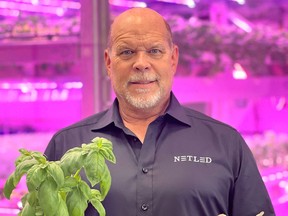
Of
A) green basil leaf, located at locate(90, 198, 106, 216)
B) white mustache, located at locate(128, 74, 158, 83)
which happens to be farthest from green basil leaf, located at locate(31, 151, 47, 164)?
white mustache, located at locate(128, 74, 158, 83)

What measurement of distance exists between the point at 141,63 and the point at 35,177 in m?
0.78

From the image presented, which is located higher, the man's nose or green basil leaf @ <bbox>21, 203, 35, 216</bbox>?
the man's nose

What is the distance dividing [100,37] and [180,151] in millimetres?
1345

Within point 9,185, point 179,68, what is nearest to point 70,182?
point 9,185

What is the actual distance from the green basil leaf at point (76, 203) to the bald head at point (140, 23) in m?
0.85

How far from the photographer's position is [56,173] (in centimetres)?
110

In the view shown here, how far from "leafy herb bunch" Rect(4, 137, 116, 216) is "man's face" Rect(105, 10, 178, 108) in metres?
0.65

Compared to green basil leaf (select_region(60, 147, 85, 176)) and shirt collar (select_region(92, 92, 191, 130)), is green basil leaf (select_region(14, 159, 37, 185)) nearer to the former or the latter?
green basil leaf (select_region(60, 147, 85, 176))

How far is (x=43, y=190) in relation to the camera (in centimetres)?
111

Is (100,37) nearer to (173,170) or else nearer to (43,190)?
(173,170)

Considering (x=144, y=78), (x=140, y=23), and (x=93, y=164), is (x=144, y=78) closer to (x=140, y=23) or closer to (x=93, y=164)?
(x=140, y=23)

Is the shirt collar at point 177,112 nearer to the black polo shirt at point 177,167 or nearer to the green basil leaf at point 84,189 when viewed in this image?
the black polo shirt at point 177,167

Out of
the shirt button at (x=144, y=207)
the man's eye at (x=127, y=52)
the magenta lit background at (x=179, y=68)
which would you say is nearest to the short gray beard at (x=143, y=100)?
the man's eye at (x=127, y=52)

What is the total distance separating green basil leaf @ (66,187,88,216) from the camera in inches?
44.4
